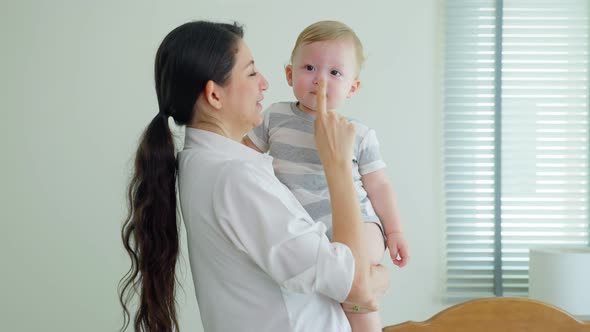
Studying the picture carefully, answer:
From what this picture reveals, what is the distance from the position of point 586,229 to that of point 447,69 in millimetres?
967

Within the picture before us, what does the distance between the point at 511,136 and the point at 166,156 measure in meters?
2.19

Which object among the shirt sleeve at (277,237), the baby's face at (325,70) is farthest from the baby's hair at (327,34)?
the shirt sleeve at (277,237)

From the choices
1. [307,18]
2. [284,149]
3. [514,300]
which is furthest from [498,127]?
[284,149]

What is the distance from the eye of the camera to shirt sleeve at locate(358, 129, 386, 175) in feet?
5.76

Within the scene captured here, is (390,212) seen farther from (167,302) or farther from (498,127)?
(498,127)

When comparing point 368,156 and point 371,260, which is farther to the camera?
point 368,156

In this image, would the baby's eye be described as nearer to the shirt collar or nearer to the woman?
the woman

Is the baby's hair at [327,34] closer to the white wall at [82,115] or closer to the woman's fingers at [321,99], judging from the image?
the woman's fingers at [321,99]

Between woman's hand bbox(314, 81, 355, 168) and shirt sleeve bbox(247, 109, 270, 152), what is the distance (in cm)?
32

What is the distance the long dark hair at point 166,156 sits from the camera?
54.4 inches

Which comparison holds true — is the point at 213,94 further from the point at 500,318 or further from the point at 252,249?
the point at 500,318

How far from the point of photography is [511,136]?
127 inches

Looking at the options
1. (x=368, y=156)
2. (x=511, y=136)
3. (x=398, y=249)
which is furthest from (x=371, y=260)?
(x=511, y=136)

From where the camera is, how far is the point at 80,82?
318 cm
